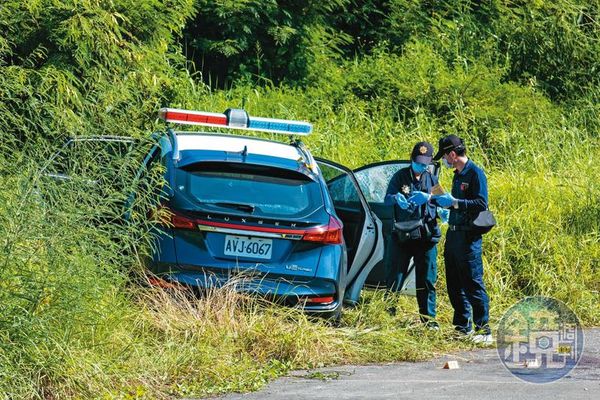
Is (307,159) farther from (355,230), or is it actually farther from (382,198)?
(382,198)

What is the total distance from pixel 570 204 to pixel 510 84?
4.98 metres

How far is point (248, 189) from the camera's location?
8594mm

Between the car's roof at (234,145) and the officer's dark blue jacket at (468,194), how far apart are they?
1371 millimetres

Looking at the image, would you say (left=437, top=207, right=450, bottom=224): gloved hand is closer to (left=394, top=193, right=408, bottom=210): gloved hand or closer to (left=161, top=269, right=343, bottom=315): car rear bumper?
(left=394, top=193, right=408, bottom=210): gloved hand

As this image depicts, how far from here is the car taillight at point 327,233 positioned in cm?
853

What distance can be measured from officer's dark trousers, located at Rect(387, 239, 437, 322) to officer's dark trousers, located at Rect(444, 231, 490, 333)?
0.16 meters

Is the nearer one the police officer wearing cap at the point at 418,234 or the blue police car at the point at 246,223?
the blue police car at the point at 246,223

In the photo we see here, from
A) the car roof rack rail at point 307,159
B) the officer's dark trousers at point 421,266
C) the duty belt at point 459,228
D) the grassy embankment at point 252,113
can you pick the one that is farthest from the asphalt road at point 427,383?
the car roof rack rail at point 307,159

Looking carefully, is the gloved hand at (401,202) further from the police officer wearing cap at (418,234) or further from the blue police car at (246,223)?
the blue police car at (246,223)

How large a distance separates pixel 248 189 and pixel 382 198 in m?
2.29

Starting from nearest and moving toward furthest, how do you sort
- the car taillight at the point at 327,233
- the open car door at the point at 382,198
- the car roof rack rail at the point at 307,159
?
the car taillight at the point at 327,233 → the car roof rack rail at the point at 307,159 → the open car door at the point at 382,198

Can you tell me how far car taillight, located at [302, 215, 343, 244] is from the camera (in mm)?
8531

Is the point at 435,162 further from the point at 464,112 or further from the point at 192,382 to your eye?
the point at 464,112

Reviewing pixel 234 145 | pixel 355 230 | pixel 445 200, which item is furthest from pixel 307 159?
pixel 445 200
